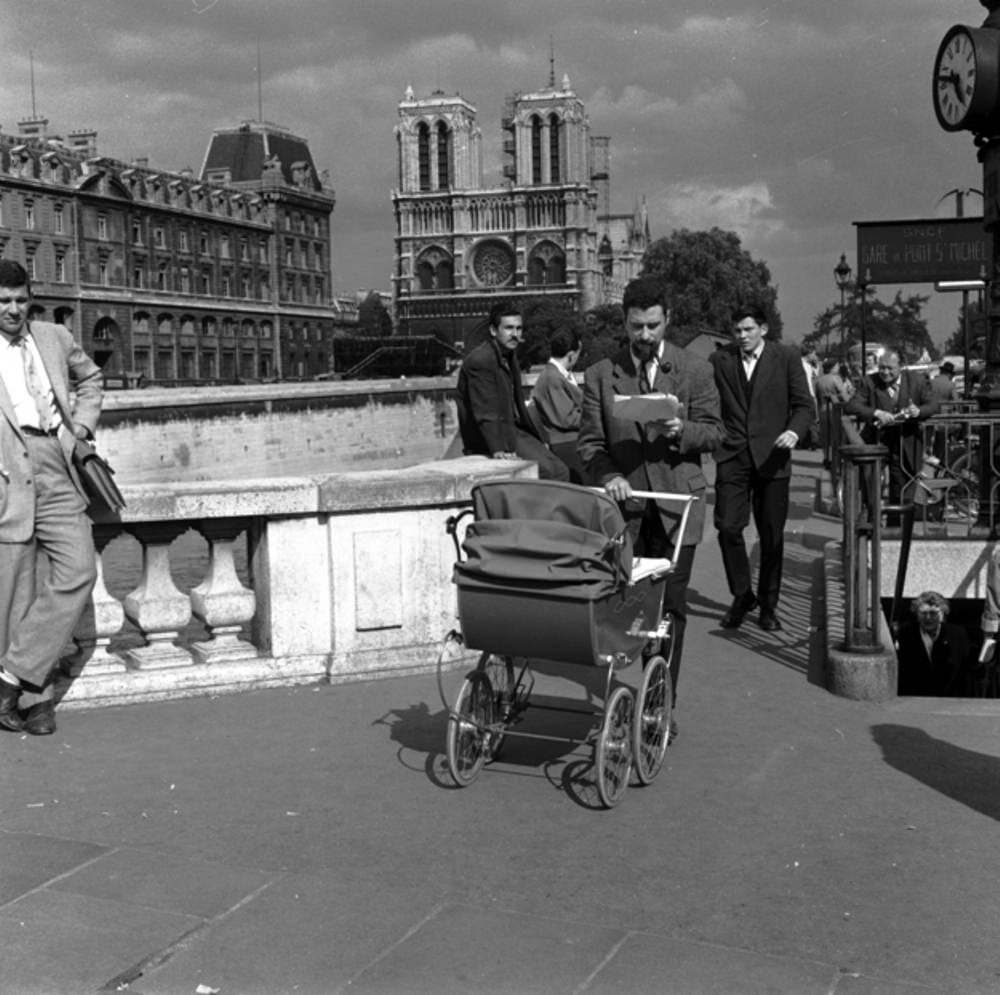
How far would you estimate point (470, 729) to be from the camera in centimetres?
502

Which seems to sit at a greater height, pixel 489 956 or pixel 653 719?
pixel 653 719

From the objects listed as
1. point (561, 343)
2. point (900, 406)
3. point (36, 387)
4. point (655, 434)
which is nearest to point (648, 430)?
point (655, 434)

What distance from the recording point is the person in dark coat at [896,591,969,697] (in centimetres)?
978

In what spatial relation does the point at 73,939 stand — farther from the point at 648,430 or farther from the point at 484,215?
the point at 484,215

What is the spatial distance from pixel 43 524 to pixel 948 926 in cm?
374

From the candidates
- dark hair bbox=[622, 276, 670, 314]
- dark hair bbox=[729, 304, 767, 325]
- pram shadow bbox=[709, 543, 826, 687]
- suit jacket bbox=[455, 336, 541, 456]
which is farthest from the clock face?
dark hair bbox=[622, 276, 670, 314]

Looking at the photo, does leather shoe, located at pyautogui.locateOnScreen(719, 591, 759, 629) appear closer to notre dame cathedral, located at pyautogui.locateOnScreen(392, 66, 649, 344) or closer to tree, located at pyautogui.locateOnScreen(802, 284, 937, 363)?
tree, located at pyautogui.locateOnScreen(802, 284, 937, 363)

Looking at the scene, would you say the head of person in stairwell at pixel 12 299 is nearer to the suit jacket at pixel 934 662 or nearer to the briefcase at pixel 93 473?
the briefcase at pixel 93 473

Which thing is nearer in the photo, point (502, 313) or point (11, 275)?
point (11, 275)

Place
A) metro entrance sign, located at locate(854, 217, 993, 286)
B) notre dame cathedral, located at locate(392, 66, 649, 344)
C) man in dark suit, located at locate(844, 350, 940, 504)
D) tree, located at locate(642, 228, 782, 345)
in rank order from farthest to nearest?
notre dame cathedral, located at locate(392, 66, 649, 344) < tree, located at locate(642, 228, 782, 345) < metro entrance sign, located at locate(854, 217, 993, 286) < man in dark suit, located at locate(844, 350, 940, 504)

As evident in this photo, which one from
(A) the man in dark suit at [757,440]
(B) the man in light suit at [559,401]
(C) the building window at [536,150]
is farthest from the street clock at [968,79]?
(C) the building window at [536,150]

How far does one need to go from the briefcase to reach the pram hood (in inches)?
69.8

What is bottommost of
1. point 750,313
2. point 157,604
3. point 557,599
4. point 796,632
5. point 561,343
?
point 796,632

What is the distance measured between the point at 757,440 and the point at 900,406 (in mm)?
3699
